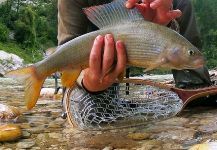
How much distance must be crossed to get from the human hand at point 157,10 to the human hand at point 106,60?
227 mm

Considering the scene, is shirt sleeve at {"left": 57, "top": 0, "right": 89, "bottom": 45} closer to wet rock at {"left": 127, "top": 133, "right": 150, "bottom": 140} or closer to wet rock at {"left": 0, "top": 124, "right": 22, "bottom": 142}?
wet rock at {"left": 0, "top": 124, "right": 22, "bottom": 142}

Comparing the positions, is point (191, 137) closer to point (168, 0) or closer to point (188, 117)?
point (188, 117)

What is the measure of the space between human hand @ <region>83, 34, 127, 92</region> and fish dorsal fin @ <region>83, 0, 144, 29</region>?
83 mm

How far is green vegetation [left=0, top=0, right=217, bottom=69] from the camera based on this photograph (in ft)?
123

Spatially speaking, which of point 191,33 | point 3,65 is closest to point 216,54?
point 3,65

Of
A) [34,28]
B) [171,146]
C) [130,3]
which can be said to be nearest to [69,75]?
[130,3]

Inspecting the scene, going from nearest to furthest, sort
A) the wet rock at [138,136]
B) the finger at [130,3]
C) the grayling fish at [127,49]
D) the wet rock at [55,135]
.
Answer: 1. the grayling fish at [127,49]
2. the finger at [130,3]
3. the wet rock at [138,136]
4. the wet rock at [55,135]

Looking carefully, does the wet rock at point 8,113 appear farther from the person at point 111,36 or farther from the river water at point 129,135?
the person at point 111,36

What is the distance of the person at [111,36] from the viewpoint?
2.24m

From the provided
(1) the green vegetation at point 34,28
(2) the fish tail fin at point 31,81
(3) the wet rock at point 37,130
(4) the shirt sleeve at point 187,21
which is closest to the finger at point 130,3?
(2) the fish tail fin at point 31,81

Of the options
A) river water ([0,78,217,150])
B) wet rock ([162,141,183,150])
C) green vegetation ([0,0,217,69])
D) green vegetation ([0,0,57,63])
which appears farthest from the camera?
green vegetation ([0,0,217,69])

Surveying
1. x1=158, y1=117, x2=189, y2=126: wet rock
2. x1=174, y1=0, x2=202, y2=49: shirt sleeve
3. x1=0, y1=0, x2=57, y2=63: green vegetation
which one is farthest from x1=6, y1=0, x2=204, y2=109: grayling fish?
x1=0, y1=0, x2=57, y2=63: green vegetation

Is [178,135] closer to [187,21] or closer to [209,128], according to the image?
[209,128]

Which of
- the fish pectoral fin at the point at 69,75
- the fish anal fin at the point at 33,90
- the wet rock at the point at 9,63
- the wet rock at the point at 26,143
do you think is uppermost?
the wet rock at the point at 9,63
